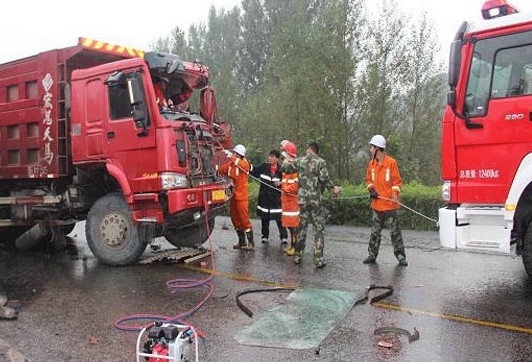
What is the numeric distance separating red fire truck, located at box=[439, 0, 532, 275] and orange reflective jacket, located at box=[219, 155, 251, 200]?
3.56 meters

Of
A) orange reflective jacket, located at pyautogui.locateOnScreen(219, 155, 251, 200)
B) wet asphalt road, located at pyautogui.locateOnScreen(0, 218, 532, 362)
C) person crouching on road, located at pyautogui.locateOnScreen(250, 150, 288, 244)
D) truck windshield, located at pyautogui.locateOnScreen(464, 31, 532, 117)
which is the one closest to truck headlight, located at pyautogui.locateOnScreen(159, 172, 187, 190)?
wet asphalt road, located at pyautogui.locateOnScreen(0, 218, 532, 362)

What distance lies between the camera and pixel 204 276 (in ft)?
22.2

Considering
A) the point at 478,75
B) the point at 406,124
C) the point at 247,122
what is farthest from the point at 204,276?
the point at 247,122

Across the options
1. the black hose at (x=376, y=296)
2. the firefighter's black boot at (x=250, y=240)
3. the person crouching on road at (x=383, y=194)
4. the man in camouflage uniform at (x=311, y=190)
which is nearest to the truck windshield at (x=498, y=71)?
the person crouching on road at (x=383, y=194)

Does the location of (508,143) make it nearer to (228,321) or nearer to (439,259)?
(439,259)

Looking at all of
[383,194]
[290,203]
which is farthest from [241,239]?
[383,194]

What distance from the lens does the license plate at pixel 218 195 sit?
746 centimetres

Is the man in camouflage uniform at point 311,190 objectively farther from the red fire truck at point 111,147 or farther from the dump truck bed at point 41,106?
the dump truck bed at point 41,106

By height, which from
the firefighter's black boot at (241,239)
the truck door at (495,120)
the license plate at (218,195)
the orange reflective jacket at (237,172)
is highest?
the truck door at (495,120)

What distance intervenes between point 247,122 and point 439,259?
422 inches

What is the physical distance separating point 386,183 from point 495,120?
6.82 feet

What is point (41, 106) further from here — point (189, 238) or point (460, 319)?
point (460, 319)

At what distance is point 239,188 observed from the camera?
855 centimetres

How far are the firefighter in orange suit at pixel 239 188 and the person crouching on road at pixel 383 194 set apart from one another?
2151mm
